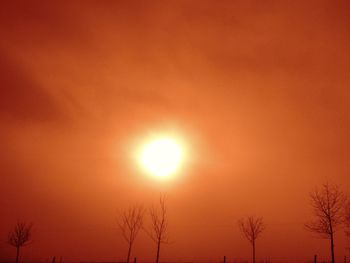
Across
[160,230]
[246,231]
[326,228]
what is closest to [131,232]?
[160,230]

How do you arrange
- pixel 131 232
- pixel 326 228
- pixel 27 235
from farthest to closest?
pixel 27 235 < pixel 131 232 < pixel 326 228

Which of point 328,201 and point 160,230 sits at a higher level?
point 328,201

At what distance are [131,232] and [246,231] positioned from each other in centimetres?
1377

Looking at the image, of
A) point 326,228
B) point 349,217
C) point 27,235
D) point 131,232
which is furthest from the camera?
point 27,235

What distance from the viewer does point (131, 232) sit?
4141 centimetres

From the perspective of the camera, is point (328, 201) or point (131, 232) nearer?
point (328, 201)

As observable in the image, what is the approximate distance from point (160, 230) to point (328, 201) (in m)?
16.1

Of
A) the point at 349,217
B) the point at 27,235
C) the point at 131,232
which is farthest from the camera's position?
the point at 27,235

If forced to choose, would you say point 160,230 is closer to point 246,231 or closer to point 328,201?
point 246,231

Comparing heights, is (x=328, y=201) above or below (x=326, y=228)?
above

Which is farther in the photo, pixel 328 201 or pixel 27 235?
pixel 27 235

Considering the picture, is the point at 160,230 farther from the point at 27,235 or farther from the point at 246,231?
the point at 27,235

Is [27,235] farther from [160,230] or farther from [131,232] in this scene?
[160,230]

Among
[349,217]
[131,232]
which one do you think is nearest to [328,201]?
[349,217]
